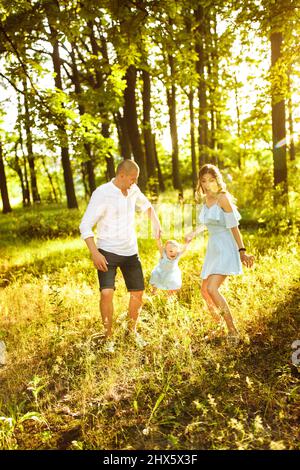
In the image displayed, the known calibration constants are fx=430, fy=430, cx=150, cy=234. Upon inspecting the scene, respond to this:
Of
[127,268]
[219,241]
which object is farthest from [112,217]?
[219,241]

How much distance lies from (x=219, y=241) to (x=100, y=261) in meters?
1.48

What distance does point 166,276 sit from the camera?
6.73 metres

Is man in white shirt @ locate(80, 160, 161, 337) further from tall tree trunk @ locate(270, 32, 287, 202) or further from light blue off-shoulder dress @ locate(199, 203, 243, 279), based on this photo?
tall tree trunk @ locate(270, 32, 287, 202)

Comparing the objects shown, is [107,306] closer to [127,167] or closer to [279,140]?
[127,167]

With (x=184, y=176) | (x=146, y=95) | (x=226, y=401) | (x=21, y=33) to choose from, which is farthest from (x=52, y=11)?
(x=184, y=176)

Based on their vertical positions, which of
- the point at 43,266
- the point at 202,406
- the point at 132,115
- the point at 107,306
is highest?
the point at 132,115

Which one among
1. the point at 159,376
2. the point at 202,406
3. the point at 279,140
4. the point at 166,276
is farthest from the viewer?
the point at 279,140

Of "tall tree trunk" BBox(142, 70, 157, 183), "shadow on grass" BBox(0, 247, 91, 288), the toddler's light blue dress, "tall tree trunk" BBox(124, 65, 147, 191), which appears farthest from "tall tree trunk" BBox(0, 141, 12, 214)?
the toddler's light blue dress

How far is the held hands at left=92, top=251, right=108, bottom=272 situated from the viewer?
5.01 metres

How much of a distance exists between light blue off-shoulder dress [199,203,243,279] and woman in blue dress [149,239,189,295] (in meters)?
1.37

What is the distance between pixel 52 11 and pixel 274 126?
7185 millimetres

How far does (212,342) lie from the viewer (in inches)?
205

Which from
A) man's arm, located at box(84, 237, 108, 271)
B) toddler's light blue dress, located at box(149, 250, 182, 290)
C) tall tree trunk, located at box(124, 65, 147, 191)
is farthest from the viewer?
tall tree trunk, located at box(124, 65, 147, 191)
